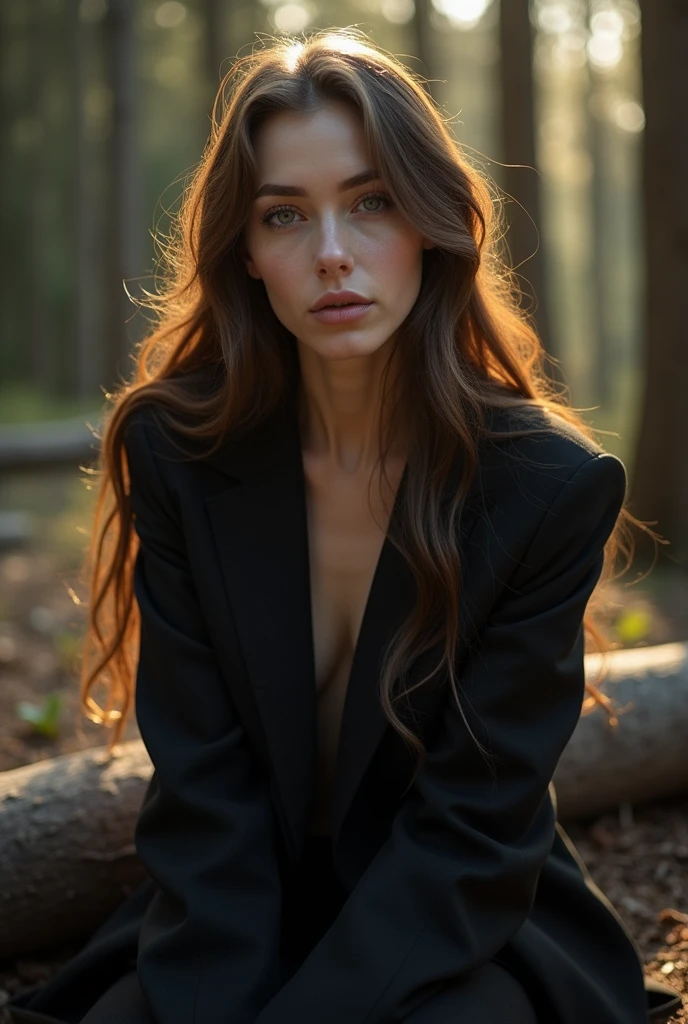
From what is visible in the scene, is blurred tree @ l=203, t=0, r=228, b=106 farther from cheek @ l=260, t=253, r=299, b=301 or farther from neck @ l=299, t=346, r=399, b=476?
cheek @ l=260, t=253, r=299, b=301

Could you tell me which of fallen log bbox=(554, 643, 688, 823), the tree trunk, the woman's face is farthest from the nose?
fallen log bbox=(554, 643, 688, 823)

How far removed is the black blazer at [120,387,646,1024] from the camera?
211 cm

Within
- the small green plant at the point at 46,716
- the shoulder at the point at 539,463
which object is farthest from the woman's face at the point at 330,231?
the small green plant at the point at 46,716

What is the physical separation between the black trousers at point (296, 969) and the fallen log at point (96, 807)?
44 centimetres

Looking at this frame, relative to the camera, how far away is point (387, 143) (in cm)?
217

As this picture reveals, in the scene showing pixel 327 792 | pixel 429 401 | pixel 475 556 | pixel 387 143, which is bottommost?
pixel 327 792

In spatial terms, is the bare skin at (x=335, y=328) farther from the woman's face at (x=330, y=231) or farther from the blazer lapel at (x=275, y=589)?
the blazer lapel at (x=275, y=589)

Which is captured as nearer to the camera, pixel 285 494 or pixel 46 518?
pixel 285 494

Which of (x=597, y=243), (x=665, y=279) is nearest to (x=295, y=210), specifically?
(x=665, y=279)

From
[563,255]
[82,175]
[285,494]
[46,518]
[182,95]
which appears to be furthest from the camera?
[563,255]

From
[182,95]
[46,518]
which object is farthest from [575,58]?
[46,518]

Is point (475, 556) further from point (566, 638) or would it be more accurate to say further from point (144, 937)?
point (144, 937)

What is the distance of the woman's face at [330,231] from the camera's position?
2.22m

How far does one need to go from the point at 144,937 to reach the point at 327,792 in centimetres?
52
